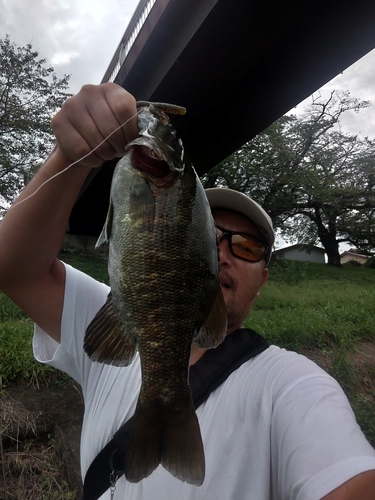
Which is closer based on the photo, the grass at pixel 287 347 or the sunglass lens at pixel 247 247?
the sunglass lens at pixel 247 247

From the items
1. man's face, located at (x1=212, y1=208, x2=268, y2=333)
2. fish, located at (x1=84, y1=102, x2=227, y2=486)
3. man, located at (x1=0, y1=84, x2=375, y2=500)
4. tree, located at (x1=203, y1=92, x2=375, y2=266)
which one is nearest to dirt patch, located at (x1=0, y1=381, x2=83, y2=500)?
man, located at (x1=0, y1=84, x2=375, y2=500)

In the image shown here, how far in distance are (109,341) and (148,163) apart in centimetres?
69

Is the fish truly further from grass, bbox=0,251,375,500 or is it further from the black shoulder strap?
grass, bbox=0,251,375,500

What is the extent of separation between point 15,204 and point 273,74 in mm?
2986

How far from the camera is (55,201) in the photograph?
146 cm

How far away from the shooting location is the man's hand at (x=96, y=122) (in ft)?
4.06

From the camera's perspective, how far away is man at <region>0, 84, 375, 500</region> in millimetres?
1171

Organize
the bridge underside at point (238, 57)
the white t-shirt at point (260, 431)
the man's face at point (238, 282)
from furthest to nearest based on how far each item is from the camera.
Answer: the bridge underside at point (238, 57)
the man's face at point (238, 282)
the white t-shirt at point (260, 431)

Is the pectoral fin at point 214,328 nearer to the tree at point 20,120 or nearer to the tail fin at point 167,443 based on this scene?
the tail fin at point 167,443

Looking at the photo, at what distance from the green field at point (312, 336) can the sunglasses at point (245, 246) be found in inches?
95.7

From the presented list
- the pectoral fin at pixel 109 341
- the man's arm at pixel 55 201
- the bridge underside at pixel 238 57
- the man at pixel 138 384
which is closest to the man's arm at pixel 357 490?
the man at pixel 138 384

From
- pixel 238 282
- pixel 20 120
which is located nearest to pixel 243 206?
pixel 238 282

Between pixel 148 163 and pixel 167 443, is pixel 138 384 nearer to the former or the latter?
pixel 167 443

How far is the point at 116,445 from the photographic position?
4.78 feet
